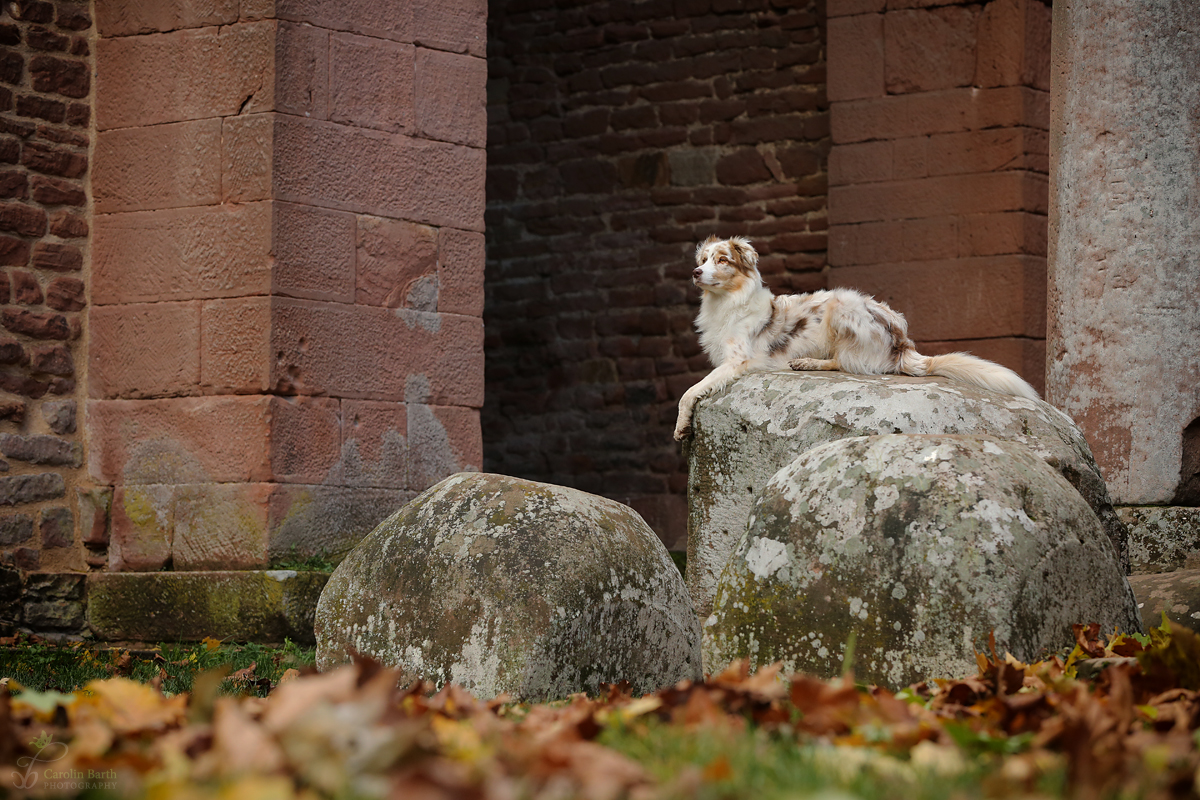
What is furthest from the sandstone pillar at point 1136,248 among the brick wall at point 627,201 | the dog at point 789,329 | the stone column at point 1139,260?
the brick wall at point 627,201

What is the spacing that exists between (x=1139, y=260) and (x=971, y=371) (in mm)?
1467

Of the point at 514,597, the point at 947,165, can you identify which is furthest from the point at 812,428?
the point at 947,165

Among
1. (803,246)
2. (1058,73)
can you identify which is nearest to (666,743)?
(1058,73)

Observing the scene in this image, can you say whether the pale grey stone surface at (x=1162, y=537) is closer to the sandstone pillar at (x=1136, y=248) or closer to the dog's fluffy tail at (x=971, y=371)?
the sandstone pillar at (x=1136, y=248)

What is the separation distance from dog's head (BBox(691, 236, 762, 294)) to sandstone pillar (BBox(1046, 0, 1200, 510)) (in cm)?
171

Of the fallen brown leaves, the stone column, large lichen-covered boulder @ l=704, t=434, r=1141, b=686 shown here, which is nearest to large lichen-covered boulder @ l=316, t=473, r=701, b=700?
large lichen-covered boulder @ l=704, t=434, r=1141, b=686

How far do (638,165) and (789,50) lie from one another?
1631 mm

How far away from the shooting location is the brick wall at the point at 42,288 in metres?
6.63

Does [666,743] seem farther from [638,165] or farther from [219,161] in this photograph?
[638,165]

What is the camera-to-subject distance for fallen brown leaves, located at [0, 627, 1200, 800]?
6.12 feet

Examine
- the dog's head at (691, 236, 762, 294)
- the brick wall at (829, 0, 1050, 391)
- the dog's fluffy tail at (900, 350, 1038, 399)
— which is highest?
the brick wall at (829, 0, 1050, 391)

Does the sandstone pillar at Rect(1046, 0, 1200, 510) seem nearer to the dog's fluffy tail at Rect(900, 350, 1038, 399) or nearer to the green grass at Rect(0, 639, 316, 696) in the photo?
the dog's fluffy tail at Rect(900, 350, 1038, 399)

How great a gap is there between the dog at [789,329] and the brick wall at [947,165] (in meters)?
3.34

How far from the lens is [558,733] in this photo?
2.36 m
